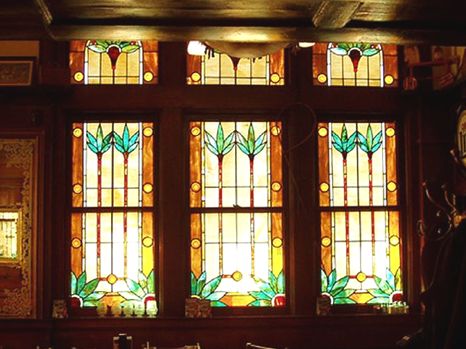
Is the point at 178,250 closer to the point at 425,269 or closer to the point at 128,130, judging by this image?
the point at 128,130

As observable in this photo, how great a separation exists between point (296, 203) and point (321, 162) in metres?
0.42

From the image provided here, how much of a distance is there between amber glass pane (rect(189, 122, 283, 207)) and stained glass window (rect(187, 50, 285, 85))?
1.20 feet

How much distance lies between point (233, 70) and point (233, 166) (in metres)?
0.80

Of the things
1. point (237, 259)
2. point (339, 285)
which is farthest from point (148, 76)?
point (339, 285)

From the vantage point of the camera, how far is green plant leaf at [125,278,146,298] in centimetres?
547

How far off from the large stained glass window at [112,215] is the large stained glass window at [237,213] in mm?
385

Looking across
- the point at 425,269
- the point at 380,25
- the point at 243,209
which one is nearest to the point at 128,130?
the point at 243,209

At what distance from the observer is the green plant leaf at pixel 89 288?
17.9 ft

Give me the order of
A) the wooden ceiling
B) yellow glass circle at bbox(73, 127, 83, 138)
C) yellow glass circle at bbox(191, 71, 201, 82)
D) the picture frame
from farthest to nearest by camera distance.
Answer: yellow glass circle at bbox(191, 71, 201, 82)
yellow glass circle at bbox(73, 127, 83, 138)
the picture frame
the wooden ceiling

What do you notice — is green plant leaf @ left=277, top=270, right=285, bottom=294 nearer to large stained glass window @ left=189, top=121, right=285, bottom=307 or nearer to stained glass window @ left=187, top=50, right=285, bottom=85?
large stained glass window @ left=189, top=121, right=285, bottom=307

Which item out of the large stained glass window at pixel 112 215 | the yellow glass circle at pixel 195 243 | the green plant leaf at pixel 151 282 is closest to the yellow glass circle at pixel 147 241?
the large stained glass window at pixel 112 215

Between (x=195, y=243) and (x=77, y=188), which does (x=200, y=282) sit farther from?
(x=77, y=188)

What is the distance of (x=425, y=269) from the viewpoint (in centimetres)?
479

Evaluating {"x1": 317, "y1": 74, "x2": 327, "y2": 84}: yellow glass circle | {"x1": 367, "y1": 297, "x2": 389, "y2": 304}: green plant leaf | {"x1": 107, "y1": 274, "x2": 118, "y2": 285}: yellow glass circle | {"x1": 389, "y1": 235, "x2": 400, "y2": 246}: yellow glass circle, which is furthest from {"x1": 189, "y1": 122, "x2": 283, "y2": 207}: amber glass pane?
{"x1": 367, "y1": 297, "x2": 389, "y2": 304}: green plant leaf
